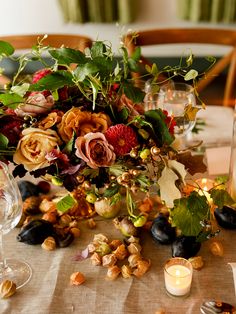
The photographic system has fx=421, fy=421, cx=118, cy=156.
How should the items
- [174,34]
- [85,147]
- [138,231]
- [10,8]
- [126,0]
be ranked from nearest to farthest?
[85,147] → [138,231] → [174,34] → [126,0] → [10,8]

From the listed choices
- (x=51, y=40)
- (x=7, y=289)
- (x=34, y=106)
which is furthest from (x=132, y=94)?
(x=51, y=40)

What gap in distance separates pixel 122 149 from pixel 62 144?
4.8 inches

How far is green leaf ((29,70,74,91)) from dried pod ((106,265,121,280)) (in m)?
0.38

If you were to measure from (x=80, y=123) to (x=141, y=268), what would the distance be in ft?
1.04

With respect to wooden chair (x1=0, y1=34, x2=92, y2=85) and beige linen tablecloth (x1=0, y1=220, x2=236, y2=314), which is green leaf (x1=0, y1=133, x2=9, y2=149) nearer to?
beige linen tablecloth (x1=0, y1=220, x2=236, y2=314)

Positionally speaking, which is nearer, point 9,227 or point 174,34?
point 9,227

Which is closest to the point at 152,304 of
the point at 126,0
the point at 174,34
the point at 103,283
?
the point at 103,283

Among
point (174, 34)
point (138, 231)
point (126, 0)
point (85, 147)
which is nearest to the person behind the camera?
point (85, 147)

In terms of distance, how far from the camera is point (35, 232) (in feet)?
3.03

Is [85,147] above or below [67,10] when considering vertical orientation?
above

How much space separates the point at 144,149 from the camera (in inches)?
31.9

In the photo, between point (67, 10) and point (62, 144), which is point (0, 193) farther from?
point (67, 10)

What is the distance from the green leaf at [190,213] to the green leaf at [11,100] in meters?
0.36

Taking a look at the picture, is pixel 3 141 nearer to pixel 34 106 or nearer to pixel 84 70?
pixel 34 106
